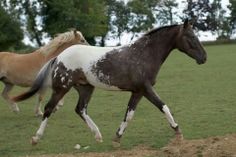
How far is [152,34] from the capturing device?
27.0 feet

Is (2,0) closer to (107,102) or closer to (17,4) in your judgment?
(17,4)

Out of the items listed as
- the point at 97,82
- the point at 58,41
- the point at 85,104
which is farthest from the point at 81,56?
the point at 58,41

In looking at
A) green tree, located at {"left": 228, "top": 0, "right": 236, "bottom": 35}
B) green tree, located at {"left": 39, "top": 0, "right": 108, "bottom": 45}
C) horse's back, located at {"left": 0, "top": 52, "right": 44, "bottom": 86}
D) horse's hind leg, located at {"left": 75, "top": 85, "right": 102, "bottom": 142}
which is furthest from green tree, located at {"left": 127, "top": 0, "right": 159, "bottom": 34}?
horse's hind leg, located at {"left": 75, "top": 85, "right": 102, "bottom": 142}

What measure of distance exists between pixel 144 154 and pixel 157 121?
3.43 m

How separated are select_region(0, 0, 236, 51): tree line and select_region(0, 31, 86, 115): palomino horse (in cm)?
1594

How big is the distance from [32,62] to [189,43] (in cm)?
516

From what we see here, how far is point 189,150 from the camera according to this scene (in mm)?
7055

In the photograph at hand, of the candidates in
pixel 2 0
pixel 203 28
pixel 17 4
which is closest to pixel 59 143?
pixel 2 0

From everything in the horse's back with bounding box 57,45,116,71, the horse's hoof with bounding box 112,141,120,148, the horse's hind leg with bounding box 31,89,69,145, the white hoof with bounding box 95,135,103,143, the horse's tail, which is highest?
the horse's back with bounding box 57,45,116,71

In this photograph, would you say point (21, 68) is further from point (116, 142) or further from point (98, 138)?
point (116, 142)

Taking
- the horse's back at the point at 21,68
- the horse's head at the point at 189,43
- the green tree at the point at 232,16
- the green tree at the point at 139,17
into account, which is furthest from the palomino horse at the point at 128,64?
the green tree at the point at 232,16

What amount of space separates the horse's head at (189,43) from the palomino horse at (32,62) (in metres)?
4.29

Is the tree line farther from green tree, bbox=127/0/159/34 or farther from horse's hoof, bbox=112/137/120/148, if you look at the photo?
horse's hoof, bbox=112/137/120/148

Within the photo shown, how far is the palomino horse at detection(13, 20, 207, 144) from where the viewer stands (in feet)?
26.0
